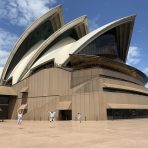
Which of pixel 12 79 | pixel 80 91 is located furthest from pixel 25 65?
pixel 80 91

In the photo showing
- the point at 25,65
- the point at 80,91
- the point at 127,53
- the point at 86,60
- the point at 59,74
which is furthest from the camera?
the point at 127,53

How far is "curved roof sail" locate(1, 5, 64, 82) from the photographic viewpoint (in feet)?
162

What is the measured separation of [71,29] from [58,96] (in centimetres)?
1979

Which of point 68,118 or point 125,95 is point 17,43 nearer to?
point 68,118

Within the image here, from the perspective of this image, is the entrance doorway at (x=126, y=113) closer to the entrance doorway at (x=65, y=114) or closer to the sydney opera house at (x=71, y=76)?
the sydney opera house at (x=71, y=76)

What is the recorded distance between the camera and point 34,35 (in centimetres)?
5184

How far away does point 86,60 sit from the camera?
40562 millimetres

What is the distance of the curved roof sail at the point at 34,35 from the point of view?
4938 cm

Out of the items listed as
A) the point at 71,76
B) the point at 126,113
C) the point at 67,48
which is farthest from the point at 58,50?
the point at 126,113

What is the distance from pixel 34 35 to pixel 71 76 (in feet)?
65.0

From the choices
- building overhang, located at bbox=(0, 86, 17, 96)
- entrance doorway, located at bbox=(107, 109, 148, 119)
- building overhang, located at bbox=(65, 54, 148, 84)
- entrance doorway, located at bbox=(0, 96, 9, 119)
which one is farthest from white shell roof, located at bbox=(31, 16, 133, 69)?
entrance doorway, located at bbox=(107, 109, 148, 119)

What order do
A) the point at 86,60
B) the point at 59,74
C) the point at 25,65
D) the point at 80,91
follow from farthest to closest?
1. the point at 25,65
2. the point at 86,60
3. the point at 59,74
4. the point at 80,91

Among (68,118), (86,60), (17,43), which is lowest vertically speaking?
(68,118)

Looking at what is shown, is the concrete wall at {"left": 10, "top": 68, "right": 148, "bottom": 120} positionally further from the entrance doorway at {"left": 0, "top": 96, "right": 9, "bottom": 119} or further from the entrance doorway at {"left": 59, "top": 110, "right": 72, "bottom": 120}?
the entrance doorway at {"left": 0, "top": 96, "right": 9, "bottom": 119}
